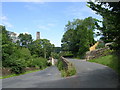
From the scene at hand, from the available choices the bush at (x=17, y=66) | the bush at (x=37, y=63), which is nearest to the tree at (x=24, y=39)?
the bush at (x=37, y=63)

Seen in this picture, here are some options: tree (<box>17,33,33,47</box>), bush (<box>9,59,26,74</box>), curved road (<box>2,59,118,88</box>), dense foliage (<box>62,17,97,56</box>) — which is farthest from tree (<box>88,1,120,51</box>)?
tree (<box>17,33,33,47</box>)

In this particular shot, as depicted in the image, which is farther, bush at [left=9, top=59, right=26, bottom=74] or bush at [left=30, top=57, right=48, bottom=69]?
bush at [left=30, top=57, right=48, bottom=69]

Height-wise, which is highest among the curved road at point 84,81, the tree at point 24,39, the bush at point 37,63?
the tree at point 24,39

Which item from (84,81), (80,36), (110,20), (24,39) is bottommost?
(84,81)

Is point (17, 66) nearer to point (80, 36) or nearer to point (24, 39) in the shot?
point (80, 36)

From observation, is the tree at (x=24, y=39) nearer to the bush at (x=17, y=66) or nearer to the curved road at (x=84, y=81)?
Result: the bush at (x=17, y=66)

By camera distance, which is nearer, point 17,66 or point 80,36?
point 17,66

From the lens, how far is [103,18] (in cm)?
1225

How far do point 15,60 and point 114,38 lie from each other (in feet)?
92.1

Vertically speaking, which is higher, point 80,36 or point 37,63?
point 80,36

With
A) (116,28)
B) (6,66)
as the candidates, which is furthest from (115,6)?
(6,66)

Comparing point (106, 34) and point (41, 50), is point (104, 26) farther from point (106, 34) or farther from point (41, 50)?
Result: point (41, 50)

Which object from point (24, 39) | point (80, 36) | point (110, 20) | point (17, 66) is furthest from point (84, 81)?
point (24, 39)

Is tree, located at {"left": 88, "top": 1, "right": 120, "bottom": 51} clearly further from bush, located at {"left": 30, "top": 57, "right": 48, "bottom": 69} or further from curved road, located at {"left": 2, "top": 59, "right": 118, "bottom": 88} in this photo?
bush, located at {"left": 30, "top": 57, "right": 48, "bottom": 69}
